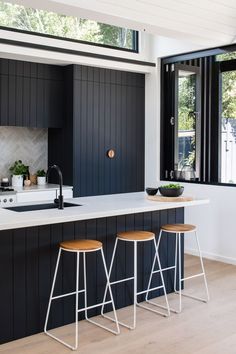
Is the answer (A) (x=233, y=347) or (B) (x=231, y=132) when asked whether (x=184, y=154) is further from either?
(A) (x=233, y=347)

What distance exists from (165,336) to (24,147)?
364cm

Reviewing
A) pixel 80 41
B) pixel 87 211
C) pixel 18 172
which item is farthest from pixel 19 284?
pixel 80 41

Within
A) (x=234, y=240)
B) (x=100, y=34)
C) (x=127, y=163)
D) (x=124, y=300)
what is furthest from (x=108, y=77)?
(x=124, y=300)

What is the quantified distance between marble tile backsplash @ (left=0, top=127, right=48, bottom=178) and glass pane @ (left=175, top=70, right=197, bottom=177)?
1895mm

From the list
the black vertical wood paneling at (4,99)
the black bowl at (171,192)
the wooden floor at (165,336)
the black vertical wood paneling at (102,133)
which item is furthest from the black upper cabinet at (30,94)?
the wooden floor at (165,336)

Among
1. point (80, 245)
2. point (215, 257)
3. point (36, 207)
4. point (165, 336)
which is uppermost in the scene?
point (36, 207)

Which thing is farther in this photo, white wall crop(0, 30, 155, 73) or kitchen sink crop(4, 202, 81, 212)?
white wall crop(0, 30, 155, 73)

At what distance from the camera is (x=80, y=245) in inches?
144

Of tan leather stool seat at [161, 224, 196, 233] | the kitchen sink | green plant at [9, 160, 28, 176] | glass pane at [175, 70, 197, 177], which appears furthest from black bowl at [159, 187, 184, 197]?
green plant at [9, 160, 28, 176]

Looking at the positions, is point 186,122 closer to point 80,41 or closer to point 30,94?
point 80,41

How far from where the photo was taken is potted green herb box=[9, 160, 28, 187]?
20.3 feet

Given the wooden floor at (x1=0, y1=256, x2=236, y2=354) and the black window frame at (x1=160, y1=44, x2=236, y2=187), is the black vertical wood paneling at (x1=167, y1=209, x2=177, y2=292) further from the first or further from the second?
the black window frame at (x1=160, y1=44, x2=236, y2=187)

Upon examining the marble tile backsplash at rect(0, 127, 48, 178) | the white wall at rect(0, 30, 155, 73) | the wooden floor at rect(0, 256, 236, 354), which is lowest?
the wooden floor at rect(0, 256, 236, 354)

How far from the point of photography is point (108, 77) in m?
6.58
